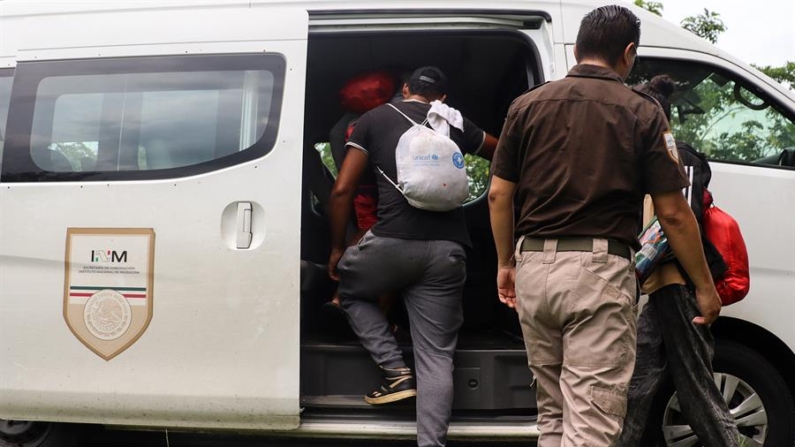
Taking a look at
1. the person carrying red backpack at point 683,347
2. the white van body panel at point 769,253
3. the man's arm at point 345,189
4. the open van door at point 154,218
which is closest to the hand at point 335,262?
the man's arm at point 345,189

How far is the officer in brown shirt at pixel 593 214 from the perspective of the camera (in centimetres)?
250

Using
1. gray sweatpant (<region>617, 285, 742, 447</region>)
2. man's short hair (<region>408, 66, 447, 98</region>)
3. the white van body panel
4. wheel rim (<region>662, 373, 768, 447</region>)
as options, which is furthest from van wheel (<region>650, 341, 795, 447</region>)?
man's short hair (<region>408, 66, 447, 98</region>)

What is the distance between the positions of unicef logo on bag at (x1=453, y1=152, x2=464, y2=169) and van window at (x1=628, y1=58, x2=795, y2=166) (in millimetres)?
936

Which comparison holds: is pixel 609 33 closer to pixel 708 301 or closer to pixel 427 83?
pixel 708 301

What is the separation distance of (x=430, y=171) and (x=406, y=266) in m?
0.44

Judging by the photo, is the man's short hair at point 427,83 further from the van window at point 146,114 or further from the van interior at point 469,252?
the van window at point 146,114

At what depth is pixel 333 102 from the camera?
499cm

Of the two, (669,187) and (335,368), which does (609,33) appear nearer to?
(669,187)

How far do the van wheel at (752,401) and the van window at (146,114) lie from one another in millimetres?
2269

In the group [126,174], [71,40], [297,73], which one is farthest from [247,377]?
[71,40]

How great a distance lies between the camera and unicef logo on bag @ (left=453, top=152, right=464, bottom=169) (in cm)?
334

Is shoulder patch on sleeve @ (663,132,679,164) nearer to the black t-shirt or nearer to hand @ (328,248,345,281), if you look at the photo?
the black t-shirt

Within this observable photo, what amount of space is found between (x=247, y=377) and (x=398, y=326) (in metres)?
1.10

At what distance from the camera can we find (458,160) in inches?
132
